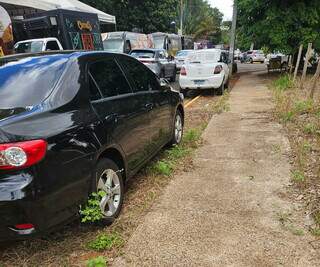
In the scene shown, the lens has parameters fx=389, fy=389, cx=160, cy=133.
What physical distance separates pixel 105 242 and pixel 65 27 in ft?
50.3

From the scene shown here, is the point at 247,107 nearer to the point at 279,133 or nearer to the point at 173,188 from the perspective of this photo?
the point at 279,133

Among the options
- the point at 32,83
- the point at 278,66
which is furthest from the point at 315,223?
the point at 278,66

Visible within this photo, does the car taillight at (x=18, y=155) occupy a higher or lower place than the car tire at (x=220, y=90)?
higher

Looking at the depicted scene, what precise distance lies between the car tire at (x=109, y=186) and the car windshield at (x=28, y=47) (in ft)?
41.2

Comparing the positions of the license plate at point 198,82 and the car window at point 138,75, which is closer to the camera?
the car window at point 138,75

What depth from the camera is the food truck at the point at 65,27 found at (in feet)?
56.4

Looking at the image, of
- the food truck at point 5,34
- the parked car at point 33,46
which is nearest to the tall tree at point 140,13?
the parked car at point 33,46

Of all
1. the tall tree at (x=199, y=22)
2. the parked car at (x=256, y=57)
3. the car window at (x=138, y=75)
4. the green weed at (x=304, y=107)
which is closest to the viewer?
the car window at (x=138, y=75)

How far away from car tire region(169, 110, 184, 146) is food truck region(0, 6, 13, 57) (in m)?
9.73

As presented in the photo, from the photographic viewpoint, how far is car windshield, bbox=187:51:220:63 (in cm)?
1355

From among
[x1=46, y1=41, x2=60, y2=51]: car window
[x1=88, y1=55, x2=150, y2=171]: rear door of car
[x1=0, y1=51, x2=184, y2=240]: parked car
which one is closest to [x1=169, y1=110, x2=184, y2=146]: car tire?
[x1=0, y1=51, x2=184, y2=240]: parked car

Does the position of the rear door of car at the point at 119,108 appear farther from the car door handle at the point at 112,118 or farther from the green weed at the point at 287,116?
the green weed at the point at 287,116

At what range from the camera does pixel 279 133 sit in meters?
7.29

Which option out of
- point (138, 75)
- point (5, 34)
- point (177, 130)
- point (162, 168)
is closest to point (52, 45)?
point (5, 34)
